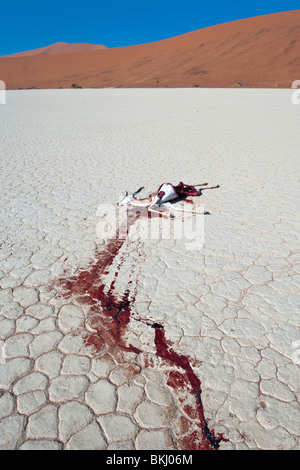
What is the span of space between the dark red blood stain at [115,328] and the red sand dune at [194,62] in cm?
2625

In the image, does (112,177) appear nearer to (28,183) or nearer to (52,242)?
(28,183)

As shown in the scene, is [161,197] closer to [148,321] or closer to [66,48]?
[148,321]

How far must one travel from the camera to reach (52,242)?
3.75 meters

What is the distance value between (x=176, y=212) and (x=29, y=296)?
2364 millimetres

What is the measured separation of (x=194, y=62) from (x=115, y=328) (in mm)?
40903

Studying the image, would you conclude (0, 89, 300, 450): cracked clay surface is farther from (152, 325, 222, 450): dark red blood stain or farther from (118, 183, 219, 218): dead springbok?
(118, 183, 219, 218): dead springbok

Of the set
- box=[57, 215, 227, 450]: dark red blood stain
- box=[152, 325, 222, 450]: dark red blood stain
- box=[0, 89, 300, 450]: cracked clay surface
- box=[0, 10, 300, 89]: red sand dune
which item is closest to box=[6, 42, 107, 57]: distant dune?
box=[0, 10, 300, 89]: red sand dune

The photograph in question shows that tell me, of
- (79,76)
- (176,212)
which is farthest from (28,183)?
(79,76)

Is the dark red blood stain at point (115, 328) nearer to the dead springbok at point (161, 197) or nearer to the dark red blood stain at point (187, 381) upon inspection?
the dark red blood stain at point (187, 381)

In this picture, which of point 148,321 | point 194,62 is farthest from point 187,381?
point 194,62

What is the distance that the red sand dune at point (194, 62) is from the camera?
29422 millimetres

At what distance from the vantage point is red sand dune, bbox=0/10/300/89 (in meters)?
29.4

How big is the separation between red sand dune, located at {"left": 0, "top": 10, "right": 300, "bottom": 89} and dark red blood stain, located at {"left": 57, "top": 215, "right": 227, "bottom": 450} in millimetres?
26246

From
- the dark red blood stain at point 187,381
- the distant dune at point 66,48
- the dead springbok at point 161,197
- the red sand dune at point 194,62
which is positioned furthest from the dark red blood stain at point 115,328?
the distant dune at point 66,48
